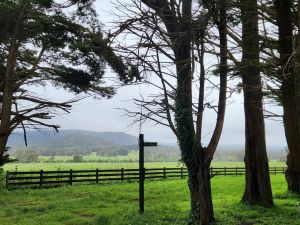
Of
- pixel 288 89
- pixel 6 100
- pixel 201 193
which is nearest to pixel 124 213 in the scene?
pixel 201 193

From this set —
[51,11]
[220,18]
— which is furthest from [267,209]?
[51,11]

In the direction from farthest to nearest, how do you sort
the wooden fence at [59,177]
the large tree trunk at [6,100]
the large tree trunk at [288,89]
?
1. the wooden fence at [59,177]
2. the large tree trunk at [6,100]
3. the large tree trunk at [288,89]

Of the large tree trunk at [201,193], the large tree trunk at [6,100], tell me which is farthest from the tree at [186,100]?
the large tree trunk at [6,100]

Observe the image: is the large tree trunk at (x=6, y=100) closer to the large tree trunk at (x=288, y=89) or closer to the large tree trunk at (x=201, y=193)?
the large tree trunk at (x=201, y=193)

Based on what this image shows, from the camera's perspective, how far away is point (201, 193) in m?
10.9

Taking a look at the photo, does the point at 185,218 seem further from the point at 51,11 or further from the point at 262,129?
the point at 51,11

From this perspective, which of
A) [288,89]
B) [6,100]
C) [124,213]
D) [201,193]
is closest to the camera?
[288,89]

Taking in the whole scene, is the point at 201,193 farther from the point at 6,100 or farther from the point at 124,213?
the point at 6,100

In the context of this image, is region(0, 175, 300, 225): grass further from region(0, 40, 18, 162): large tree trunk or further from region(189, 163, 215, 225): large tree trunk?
region(0, 40, 18, 162): large tree trunk

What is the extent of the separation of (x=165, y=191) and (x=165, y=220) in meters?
10.9

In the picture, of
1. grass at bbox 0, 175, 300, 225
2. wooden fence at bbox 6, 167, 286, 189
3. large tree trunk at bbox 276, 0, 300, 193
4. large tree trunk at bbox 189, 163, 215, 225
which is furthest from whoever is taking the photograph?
wooden fence at bbox 6, 167, 286, 189

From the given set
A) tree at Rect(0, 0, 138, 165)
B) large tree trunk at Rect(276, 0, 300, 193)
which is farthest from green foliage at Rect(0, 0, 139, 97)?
large tree trunk at Rect(276, 0, 300, 193)

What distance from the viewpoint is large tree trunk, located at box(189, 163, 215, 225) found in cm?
1087

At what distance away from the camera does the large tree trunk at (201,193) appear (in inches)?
428
